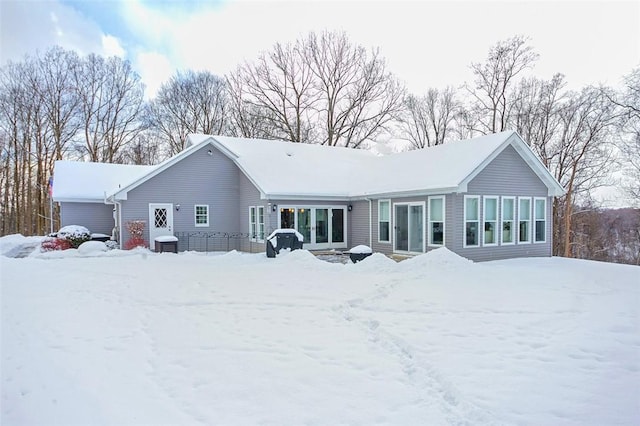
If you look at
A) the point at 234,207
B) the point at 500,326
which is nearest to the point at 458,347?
the point at 500,326

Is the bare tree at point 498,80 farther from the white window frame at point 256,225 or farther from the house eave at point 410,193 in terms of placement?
the white window frame at point 256,225

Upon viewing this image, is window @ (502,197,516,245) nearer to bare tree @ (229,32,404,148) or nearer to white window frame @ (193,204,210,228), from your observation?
white window frame @ (193,204,210,228)

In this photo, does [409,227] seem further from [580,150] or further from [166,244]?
[580,150]

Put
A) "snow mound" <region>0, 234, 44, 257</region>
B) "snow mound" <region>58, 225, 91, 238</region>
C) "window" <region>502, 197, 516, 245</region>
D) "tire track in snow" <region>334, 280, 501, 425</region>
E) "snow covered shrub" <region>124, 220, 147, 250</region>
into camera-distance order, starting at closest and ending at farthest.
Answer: "tire track in snow" <region>334, 280, 501, 425</region> → "window" <region>502, 197, 516, 245</region> → "snow covered shrub" <region>124, 220, 147, 250</region> → "snow mound" <region>0, 234, 44, 257</region> → "snow mound" <region>58, 225, 91, 238</region>

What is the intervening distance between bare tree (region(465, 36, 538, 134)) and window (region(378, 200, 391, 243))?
15060 millimetres

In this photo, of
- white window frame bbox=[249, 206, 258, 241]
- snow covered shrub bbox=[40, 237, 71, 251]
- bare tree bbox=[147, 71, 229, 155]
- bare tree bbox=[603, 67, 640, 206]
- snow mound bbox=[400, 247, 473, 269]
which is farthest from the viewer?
bare tree bbox=[147, 71, 229, 155]

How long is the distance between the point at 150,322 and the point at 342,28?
2760cm

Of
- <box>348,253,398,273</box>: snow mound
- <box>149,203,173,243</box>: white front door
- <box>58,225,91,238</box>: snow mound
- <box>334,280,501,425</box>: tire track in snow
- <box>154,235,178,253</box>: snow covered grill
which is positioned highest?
<box>149,203,173,243</box>: white front door

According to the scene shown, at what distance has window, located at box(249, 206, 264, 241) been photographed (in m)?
15.7

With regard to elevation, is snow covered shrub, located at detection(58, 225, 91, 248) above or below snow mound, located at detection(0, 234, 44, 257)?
above

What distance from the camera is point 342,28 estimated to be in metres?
28.8

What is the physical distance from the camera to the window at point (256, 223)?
1570 cm

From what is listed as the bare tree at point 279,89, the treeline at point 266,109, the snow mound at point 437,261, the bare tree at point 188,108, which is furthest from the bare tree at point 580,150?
the bare tree at point 188,108

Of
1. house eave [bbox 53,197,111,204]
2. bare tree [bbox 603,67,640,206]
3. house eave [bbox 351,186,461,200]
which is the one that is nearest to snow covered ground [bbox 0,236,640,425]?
house eave [bbox 351,186,461,200]
